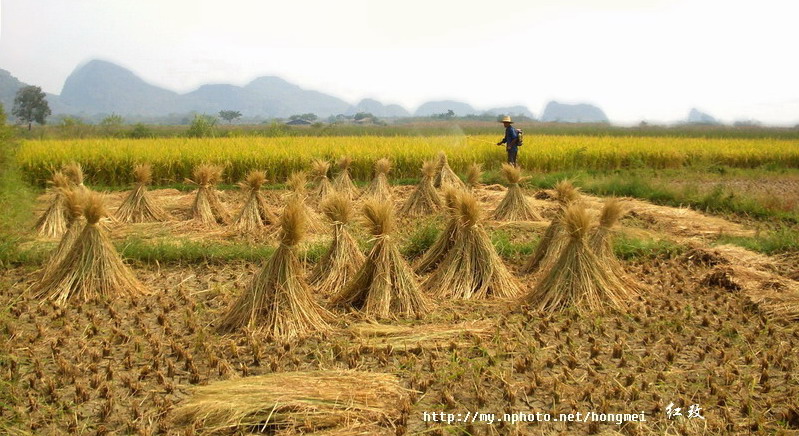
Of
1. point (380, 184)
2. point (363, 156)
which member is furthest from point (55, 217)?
point (363, 156)

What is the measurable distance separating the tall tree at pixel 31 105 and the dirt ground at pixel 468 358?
68382 mm

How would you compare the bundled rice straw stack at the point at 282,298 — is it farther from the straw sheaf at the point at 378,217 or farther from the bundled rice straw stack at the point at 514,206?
the bundled rice straw stack at the point at 514,206

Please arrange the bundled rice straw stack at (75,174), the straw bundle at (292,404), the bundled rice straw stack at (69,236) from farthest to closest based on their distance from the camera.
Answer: the bundled rice straw stack at (75,174)
the bundled rice straw stack at (69,236)
the straw bundle at (292,404)

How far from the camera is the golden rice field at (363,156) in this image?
46.0 ft

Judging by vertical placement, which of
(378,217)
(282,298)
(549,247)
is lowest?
(282,298)

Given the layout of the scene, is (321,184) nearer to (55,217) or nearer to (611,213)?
(55,217)

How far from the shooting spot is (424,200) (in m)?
10.1

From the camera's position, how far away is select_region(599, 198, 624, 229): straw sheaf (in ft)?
18.8

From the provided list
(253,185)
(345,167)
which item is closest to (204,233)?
(253,185)

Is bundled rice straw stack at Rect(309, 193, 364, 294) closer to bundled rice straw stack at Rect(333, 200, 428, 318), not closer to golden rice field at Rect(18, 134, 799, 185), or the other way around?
bundled rice straw stack at Rect(333, 200, 428, 318)

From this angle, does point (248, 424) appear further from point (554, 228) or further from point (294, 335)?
point (554, 228)

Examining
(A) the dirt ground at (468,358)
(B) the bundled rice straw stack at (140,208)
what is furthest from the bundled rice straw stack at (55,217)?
(A) the dirt ground at (468,358)

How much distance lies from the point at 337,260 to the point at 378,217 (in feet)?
2.97

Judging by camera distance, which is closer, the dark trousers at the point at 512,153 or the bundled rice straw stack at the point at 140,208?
the bundled rice straw stack at the point at 140,208
